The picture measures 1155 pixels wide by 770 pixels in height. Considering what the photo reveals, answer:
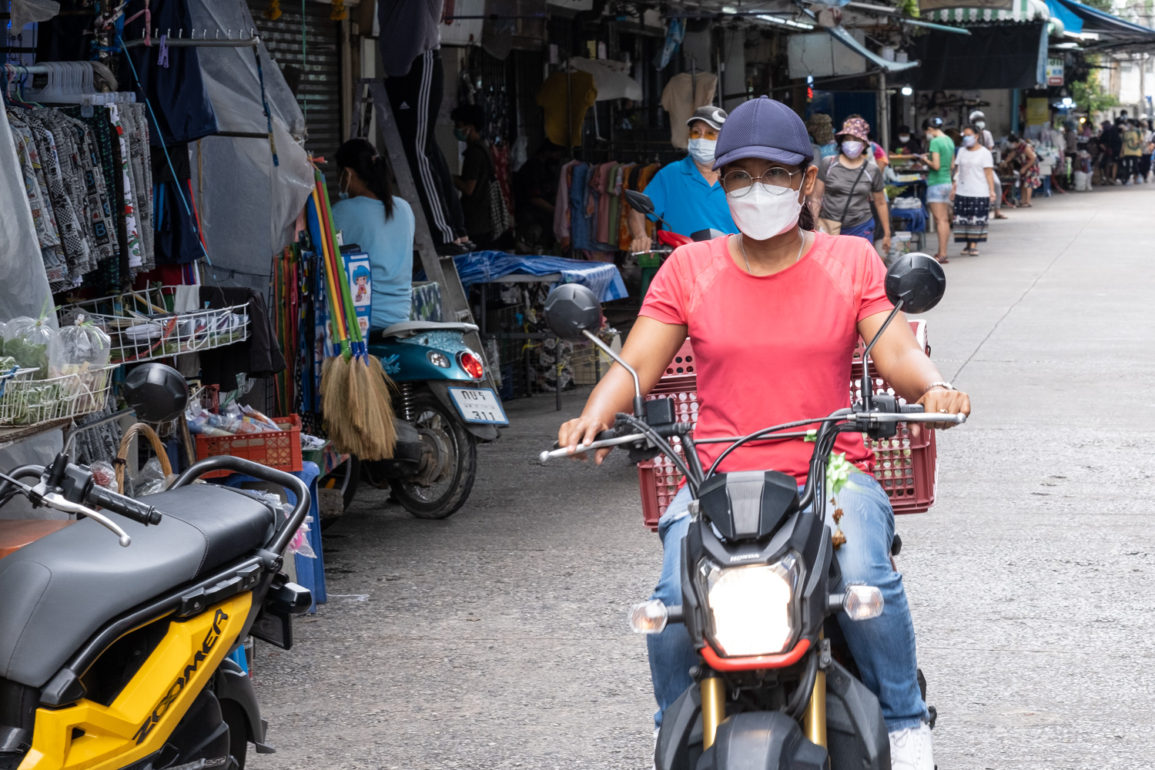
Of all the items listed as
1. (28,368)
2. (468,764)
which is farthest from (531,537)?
(28,368)

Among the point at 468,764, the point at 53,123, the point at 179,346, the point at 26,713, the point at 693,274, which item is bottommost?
the point at 468,764

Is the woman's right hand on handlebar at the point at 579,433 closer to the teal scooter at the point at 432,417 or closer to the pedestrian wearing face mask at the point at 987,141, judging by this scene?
the teal scooter at the point at 432,417

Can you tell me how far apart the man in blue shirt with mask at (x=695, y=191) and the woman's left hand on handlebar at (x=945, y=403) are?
5179 millimetres

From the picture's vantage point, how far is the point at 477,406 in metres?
7.49

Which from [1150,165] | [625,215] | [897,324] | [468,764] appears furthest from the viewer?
[1150,165]

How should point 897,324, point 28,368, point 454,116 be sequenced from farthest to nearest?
point 454,116 → point 28,368 → point 897,324

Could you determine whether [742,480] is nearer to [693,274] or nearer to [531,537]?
[693,274]

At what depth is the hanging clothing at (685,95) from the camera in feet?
49.6

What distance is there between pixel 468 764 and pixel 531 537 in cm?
281

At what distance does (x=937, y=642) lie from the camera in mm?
5668

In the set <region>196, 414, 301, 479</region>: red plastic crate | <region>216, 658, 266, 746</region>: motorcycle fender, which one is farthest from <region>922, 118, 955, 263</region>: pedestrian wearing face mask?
<region>216, 658, 266, 746</region>: motorcycle fender

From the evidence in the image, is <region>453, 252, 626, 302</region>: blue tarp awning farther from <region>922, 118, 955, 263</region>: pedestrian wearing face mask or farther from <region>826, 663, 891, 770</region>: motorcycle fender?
<region>922, 118, 955, 263</region>: pedestrian wearing face mask

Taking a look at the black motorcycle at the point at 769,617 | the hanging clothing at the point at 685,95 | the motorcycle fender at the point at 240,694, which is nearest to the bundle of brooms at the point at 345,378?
the motorcycle fender at the point at 240,694

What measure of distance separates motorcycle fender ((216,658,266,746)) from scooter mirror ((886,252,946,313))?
6.08 ft
